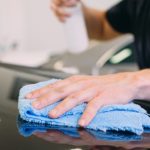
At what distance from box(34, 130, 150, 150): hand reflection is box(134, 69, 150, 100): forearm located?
152 millimetres

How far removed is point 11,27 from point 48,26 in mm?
228

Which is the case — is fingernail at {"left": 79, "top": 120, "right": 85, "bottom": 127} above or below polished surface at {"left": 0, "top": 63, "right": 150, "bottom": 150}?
above

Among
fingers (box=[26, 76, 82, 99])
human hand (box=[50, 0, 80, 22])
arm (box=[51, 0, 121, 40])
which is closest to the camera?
fingers (box=[26, 76, 82, 99])

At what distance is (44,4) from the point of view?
2.16 meters

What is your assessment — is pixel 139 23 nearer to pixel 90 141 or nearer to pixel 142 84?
pixel 142 84

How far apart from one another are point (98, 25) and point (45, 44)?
887 mm

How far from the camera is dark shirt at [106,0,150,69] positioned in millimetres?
1103

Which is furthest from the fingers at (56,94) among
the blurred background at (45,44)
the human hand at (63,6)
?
the blurred background at (45,44)

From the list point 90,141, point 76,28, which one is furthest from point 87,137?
point 76,28

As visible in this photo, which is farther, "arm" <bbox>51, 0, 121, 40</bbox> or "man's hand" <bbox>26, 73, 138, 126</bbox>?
"arm" <bbox>51, 0, 121, 40</bbox>

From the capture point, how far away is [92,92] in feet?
1.97

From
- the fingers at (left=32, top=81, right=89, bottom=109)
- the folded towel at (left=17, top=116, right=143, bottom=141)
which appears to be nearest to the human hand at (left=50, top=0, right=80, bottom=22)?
the fingers at (left=32, top=81, right=89, bottom=109)

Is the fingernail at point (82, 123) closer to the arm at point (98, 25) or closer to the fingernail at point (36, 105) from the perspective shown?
the fingernail at point (36, 105)

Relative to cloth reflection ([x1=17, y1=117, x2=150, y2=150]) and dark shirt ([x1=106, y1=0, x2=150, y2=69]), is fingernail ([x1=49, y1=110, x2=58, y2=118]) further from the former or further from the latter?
dark shirt ([x1=106, y1=0, x2=150, y2=69])
